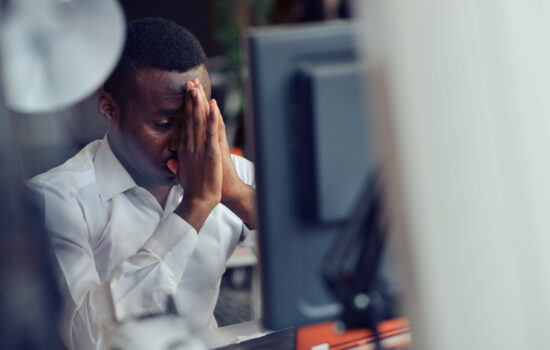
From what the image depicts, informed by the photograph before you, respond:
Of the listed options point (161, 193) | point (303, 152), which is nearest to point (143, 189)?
point (161, 193)

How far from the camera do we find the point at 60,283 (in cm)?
85

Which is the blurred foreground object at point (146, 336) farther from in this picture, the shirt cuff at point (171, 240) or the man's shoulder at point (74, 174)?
the man's shoulder at point (74, 174)

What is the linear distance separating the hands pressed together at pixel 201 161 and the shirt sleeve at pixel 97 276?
1.6 inches

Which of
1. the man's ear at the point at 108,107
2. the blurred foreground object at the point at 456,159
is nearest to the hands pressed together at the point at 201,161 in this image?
the man's ear at the point at 108,107

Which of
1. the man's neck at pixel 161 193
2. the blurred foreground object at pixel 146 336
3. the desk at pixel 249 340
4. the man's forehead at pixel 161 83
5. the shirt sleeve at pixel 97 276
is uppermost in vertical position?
the man's forehead at pixel 161 83

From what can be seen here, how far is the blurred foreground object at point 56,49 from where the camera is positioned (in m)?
0.78

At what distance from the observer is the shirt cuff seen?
898 mm

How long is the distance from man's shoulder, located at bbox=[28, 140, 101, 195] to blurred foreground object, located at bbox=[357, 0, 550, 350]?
19.1 inches

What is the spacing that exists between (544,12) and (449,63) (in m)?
0.20

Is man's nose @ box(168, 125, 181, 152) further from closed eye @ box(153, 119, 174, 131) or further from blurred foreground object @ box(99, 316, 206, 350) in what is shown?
blurred foreground object @ box(99, 316, 206, 350)

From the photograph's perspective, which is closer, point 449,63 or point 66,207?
point 449,63

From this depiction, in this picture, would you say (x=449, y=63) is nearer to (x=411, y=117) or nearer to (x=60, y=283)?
(x=411, y=117)

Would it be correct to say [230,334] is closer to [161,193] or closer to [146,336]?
[146,336]

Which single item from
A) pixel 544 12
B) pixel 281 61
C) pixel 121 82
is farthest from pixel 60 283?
pixel 544 12
